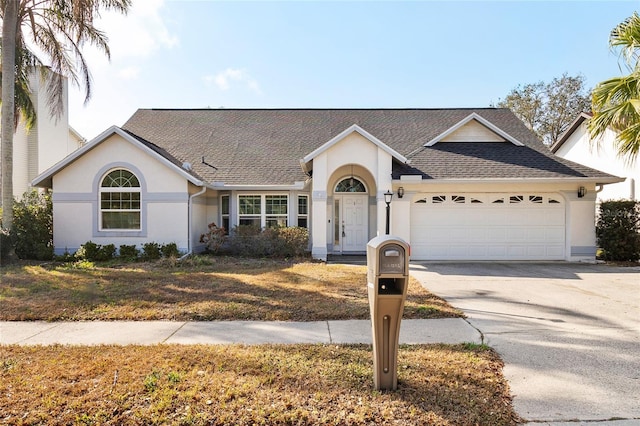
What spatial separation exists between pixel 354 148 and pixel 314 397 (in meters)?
10.4

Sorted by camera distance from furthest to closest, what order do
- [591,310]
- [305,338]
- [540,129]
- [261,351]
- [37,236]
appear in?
[540,129]
[37,236]
[591,310]
[305,338]
[261,351]

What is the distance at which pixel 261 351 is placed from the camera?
15.6 ft

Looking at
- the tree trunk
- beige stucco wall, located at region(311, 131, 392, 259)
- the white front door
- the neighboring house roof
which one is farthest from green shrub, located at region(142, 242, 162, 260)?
the neighboring house roof

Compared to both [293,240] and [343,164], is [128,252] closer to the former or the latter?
[293,240]

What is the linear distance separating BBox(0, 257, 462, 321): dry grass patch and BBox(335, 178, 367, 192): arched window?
455cm

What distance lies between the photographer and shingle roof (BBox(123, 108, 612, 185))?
13609mm

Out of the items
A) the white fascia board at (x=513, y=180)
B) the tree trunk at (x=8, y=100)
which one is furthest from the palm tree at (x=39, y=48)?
the white fascia board at (x=513, y=180)

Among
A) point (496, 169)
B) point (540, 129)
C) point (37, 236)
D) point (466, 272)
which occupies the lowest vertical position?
point (466, 272)

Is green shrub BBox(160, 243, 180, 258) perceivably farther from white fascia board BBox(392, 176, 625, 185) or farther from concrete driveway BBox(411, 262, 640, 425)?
concrete driveway BBox(411, 262, 640, 425)

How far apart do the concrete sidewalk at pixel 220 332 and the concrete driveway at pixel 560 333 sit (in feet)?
2.25

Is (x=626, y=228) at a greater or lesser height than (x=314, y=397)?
greater

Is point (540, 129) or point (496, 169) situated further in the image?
point (540, 129)

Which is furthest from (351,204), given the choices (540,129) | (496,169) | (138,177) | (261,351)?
(540,129)

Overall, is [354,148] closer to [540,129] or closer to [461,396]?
[461,396]
